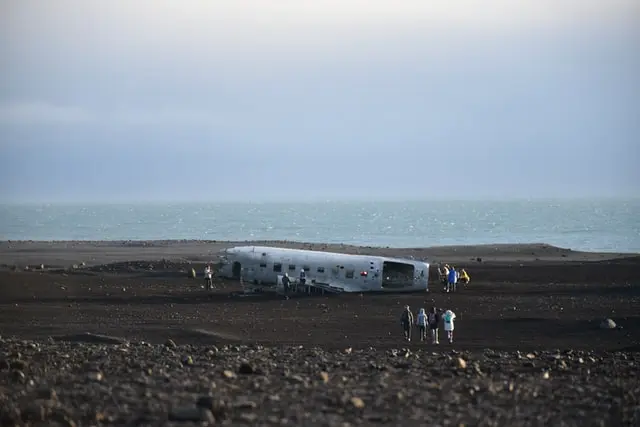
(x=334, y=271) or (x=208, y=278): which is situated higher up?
(x=334, y=271)

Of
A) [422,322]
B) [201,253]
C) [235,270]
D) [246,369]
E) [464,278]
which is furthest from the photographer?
[201,253]

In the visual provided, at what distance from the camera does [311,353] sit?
26.2 meters

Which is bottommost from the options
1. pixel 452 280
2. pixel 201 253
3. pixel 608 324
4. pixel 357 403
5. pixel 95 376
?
pixel 201 253

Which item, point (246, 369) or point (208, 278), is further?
point (208, 278)

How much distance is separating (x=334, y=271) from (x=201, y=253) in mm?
38662

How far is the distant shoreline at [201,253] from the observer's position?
257 feet

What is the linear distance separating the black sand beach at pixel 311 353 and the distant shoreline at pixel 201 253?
12.8m

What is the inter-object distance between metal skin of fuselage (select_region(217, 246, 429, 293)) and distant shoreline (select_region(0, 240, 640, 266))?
887 inches

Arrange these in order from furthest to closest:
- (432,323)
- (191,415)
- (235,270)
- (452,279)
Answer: (235,270), (452,279), (432,323), (191,415)

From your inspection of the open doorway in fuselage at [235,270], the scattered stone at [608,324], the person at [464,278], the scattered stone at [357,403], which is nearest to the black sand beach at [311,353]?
the scattered stone at [357,403]

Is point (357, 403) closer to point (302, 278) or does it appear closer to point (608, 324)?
point (608, 324)

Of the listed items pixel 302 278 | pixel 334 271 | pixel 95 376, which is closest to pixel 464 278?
pixel 334 271

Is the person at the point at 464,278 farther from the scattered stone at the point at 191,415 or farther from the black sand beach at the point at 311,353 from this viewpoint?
the scattered stone at the point at 191,415

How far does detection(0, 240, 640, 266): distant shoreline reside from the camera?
7844cm
